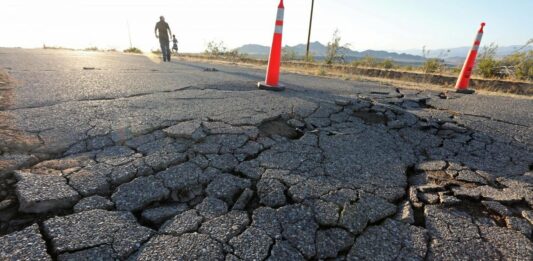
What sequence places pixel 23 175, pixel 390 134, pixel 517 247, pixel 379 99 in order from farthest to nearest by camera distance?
pixel 379 99 → pixel 390 134 → pixel 23 175 → pixel 517 247

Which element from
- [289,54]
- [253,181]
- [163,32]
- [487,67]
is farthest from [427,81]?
[289,54]

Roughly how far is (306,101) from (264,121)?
105 centimetres

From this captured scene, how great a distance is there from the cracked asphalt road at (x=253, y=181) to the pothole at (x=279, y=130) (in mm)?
21

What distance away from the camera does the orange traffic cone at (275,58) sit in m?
3.97

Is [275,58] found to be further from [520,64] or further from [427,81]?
[520,64]

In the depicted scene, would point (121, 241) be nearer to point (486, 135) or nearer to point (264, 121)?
point (264, 121)

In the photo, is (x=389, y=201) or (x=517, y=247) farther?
(x=389, y=201)

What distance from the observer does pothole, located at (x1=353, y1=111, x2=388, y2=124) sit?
313cm

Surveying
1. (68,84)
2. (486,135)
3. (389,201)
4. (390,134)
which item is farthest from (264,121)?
(68,84)

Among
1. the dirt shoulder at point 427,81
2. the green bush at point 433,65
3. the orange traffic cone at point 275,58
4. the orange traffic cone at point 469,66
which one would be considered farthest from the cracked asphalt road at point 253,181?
the green bush at point 433,65

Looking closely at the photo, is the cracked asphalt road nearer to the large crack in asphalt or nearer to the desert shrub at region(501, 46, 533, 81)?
the large crack in asphalt

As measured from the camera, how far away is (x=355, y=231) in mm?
1475

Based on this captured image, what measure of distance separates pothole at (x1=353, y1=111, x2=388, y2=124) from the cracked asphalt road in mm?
32

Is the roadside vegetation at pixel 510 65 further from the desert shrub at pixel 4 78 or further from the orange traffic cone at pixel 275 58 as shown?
the desert shrub at pixel 4 78
